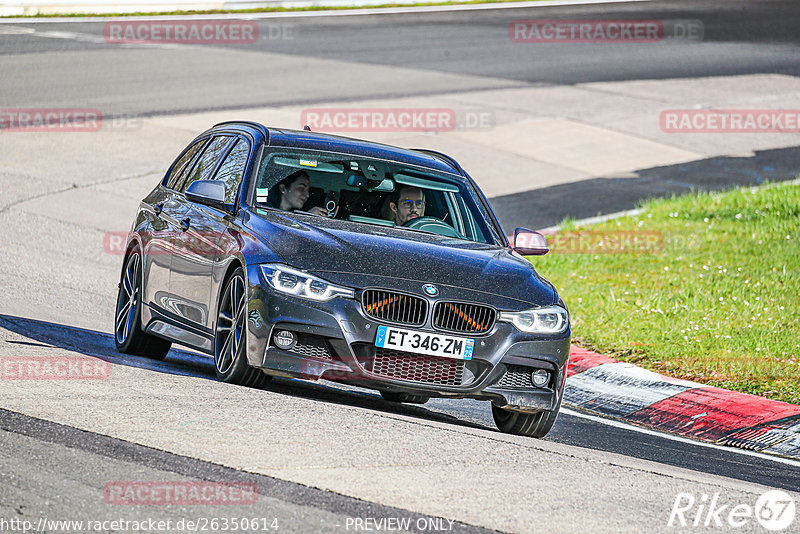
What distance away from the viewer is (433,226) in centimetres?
866

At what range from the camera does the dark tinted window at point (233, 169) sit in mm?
8578

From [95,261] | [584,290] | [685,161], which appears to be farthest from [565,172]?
[95,261]

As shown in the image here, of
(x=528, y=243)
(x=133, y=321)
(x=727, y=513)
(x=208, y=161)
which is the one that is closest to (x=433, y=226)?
(x=528, y=243)

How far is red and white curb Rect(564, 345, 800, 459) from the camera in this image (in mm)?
8914

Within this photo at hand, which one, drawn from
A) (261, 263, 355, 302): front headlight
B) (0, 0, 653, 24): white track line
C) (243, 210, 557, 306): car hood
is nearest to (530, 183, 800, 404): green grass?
(243, 210, 557, 306): car hood

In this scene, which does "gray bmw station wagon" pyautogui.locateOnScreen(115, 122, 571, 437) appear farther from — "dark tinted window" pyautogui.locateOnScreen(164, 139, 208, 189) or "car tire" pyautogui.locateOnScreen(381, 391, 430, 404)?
"dark tinted window" pyautogui.locateOnScreen(164, 139, 208, 189)

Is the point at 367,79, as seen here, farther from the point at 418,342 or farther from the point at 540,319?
the point at 418,342

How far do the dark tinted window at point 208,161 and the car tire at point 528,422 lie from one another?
2790mm

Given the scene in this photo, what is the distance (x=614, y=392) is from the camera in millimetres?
9992

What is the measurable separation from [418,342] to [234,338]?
1.15 m

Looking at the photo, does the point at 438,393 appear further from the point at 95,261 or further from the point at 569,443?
the point at 95,261

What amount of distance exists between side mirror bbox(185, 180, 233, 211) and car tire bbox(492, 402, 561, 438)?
7.05 ft

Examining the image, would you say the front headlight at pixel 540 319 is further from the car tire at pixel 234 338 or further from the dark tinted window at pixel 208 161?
the dark tinted window at pixel 208 161

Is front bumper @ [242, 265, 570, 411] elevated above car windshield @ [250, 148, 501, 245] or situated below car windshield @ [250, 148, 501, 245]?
below
